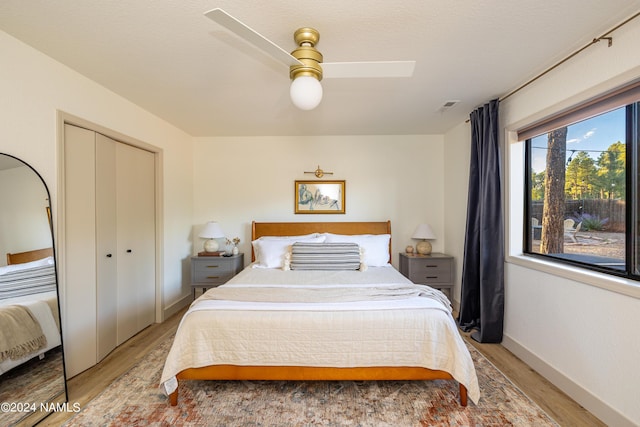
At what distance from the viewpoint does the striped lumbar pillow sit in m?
3.16

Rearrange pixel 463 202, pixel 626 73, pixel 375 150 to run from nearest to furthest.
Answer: pixel 626 73
pixel 463 202
pixel 375 150

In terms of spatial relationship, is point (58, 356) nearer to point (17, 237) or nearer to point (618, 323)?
point (17, 237)

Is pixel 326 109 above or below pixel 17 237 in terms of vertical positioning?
above

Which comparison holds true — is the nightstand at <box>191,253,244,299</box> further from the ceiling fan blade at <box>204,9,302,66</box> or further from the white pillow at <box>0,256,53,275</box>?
the ceiling fan blade at <box>204,9,302,66</box>

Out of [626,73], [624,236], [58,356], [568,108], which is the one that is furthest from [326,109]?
[58,356]

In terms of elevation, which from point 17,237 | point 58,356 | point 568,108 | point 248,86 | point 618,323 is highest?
point 248,86

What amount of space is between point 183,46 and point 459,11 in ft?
5.66

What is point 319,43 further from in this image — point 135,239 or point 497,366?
point 497,366

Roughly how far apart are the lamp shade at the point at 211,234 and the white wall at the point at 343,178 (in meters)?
0.28

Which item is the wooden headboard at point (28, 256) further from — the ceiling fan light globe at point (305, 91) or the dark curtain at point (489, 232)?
the dark curtain at point (489, 232)

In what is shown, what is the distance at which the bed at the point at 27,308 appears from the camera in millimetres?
1710

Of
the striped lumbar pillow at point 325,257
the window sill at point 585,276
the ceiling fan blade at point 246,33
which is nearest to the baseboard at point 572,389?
the window sill at point 585,276

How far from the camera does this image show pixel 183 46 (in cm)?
187

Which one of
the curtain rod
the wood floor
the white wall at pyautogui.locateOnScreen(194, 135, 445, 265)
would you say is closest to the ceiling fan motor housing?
the curtain rod
